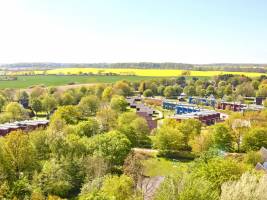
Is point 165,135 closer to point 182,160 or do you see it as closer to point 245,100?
point 182,160

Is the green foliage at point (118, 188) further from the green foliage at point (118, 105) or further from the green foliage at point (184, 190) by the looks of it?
the green foliage at point (118, 105)

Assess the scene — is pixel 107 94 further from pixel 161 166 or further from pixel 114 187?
pixel 114 187

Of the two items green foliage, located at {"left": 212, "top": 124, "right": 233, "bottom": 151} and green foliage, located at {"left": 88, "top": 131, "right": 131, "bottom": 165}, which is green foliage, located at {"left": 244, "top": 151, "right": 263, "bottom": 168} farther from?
green foliage, located at {"left": 88, "top": 131, "right": 131, "bottom": 165}

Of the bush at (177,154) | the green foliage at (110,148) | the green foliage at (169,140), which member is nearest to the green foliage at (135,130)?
the green foliage at (169,140)

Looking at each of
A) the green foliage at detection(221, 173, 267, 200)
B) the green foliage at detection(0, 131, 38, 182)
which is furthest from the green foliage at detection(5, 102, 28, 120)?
the green foliage at detection(221, 173, 267, 200)

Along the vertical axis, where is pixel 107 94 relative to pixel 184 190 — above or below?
below

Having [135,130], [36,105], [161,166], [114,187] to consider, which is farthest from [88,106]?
[114,187]

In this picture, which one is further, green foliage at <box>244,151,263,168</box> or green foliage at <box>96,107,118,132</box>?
green foliage at <box>96,107,118,132</box>

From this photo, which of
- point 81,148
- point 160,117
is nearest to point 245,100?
point 160,117
